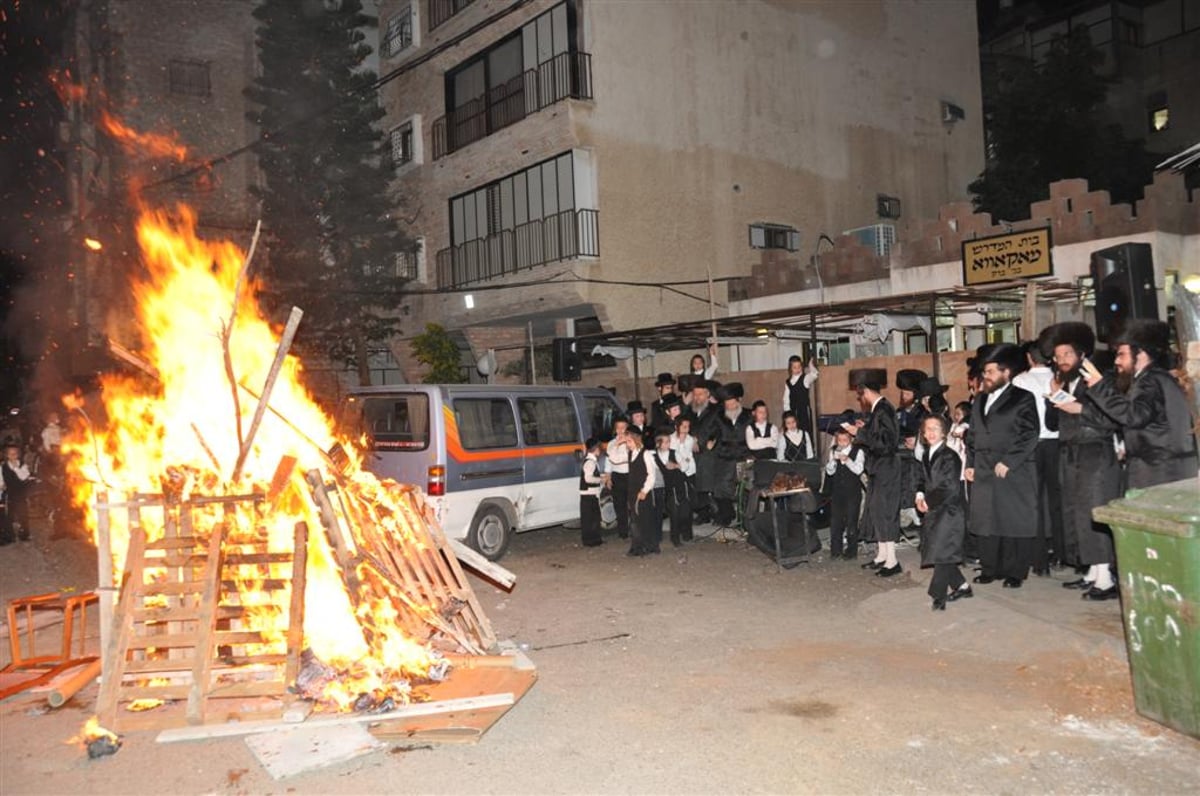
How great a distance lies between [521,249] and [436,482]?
1215 centimetres

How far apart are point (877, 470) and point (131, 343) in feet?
82.1

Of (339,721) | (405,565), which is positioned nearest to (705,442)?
(405,565)

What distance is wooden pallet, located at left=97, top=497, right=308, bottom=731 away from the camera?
506 cm

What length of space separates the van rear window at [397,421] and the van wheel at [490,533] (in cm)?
115

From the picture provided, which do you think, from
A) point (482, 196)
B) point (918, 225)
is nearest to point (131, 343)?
point (482, 196)

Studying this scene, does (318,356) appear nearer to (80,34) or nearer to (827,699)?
(80,34)

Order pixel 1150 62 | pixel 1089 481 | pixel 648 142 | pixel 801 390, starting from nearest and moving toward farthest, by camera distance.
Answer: pixel 1089 481 < pixel 801 390 < pixel 648 142 < pixel 1150 62

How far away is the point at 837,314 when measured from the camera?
13.7 meters

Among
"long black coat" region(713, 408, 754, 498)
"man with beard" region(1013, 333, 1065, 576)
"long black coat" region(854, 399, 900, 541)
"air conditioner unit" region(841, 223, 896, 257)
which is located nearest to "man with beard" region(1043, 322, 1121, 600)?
"man with beard" region(1013, 333, 1065, 576)

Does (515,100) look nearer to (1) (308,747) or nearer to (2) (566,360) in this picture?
(2) (566,360)

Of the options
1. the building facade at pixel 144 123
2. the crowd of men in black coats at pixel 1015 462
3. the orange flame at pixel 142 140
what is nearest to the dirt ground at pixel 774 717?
the crowd of men in black coats at pixel 1015 462

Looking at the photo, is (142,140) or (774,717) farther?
(142,140)

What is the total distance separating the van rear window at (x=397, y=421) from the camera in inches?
368

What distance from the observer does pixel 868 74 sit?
23.7 m
